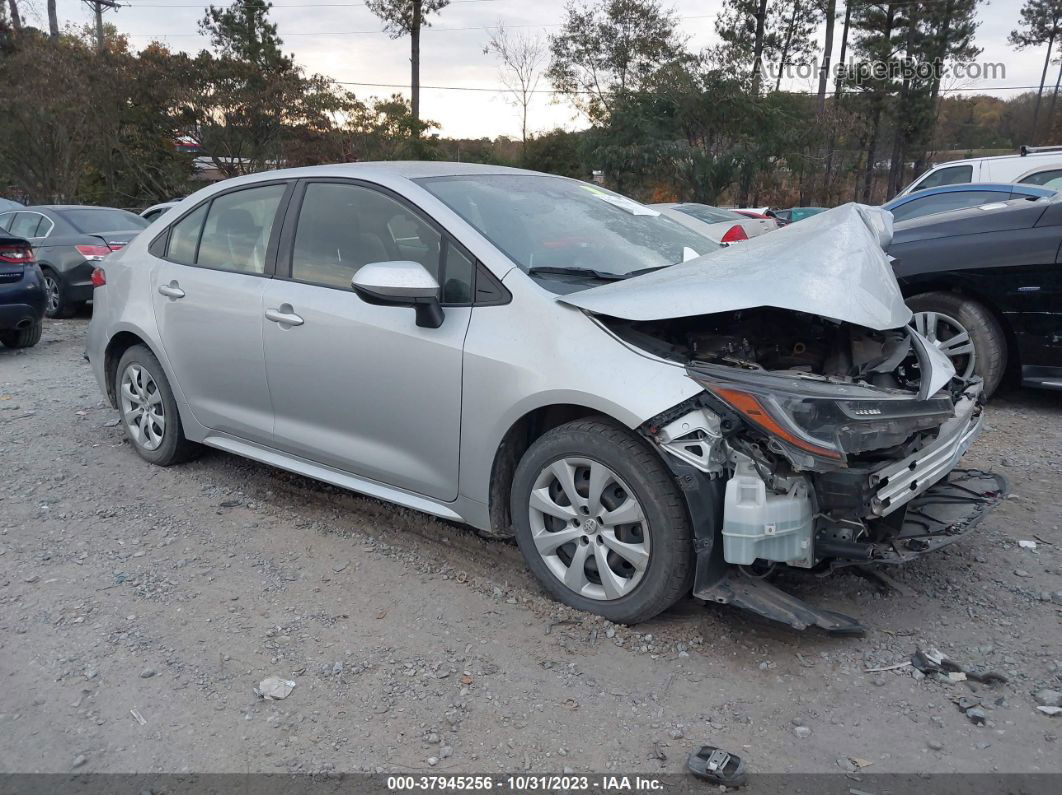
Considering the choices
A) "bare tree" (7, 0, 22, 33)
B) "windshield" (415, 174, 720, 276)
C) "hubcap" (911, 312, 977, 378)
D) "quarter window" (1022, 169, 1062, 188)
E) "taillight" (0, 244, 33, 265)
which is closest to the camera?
"windshield" (415, 174, 720, 276)

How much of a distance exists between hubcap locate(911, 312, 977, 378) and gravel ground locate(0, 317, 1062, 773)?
1451 mm

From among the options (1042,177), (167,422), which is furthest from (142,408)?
(1042,177)

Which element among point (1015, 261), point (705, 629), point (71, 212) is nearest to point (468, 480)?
point (705, 629)

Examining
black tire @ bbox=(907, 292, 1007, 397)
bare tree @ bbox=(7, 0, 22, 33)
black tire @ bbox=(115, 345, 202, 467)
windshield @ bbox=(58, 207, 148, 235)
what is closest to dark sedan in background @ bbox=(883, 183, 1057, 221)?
black tire @ bbox=(907, 292, 1007, 397)

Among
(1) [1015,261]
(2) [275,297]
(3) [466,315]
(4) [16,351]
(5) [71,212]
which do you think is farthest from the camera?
(5) [71,212]

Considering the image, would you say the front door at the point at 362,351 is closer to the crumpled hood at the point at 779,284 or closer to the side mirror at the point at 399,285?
the side mirror at the point at 399,285

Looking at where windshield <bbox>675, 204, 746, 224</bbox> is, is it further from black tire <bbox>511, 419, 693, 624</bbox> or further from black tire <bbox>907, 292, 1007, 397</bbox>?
black tire <bbox>511, 419, 693, 624</bbox>

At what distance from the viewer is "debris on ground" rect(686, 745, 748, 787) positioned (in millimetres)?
2469

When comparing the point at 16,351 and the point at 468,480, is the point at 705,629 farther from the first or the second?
the point at 16,351

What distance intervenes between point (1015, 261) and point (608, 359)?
12.7 ft

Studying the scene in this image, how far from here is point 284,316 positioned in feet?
13.4

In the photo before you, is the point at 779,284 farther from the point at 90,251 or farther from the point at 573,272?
the point at 90,251

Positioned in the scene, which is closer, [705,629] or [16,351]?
[705,629]

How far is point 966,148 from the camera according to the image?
144ft
